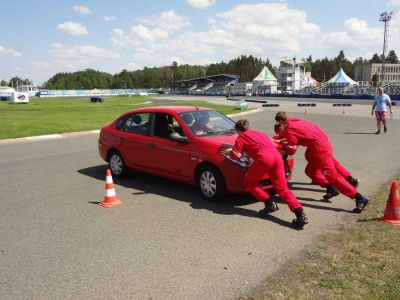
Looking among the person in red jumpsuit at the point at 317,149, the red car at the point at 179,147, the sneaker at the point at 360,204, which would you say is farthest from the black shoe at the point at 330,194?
the red car at the point at 179,147

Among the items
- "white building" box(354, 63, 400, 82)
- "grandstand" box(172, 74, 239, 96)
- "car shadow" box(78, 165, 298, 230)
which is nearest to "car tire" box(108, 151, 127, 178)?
"car shadow" box(78, 165, 298, 230)

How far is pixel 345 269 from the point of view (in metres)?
4.19

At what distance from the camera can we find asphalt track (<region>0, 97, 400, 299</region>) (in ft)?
13.1

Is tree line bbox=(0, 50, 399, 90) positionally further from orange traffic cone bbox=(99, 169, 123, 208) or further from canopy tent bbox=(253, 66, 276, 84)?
orange traffic cone bbox=(99, 169, 123, 208)

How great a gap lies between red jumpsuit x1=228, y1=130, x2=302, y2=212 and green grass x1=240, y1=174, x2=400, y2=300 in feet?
3.15

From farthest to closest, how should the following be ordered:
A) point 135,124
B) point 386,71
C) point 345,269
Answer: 1. point 386,71
2. point 135,124
3. point 345,269

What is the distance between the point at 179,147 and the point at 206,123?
2.51 ft

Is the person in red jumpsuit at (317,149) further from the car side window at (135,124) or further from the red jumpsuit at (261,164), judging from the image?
the car side window at (135,124)

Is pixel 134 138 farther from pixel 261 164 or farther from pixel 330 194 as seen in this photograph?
pixel 330 194

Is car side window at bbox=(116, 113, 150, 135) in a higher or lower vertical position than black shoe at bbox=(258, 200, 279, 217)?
higher

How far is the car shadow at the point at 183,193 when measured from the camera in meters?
6.30

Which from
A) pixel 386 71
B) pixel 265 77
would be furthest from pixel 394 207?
pixel 386 71

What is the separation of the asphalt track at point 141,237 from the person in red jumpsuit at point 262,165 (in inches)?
14.2

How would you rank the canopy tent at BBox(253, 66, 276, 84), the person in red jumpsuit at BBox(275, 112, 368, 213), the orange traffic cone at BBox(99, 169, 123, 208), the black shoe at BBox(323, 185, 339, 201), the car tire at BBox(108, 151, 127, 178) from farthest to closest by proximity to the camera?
the canopy tent at BBox(253, 66, 276, 84) → the car tire at BBox(108, 151, 127, 178) → the black shoe at BBox(323, 185, 339, 201) → the orange traffic cone at BBox(99, 169, 123, 208) → the person in red jumpsuit at BBox(275, 112, 368, 213)
